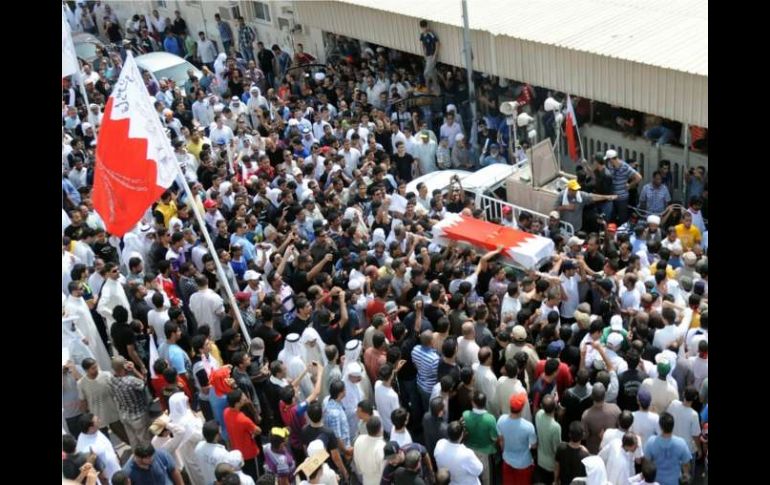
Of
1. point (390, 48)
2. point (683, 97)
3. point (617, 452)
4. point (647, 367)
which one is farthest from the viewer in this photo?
point (390, 48)

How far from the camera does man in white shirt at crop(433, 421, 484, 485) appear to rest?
741 cm

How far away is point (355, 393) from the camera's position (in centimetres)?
860

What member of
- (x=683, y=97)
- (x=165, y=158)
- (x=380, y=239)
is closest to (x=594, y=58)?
(x=683, y=97)

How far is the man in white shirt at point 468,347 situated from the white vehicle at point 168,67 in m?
13.1

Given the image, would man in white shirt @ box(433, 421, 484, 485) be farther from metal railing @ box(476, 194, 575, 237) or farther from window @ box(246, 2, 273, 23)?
window @ box(246, 2, 273, 23)

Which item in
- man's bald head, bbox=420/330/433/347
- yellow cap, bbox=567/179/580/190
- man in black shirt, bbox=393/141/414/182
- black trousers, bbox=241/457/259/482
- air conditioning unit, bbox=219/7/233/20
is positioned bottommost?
man in black shirt, bbox=393/141/414/182

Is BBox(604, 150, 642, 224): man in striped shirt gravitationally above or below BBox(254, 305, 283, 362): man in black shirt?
below

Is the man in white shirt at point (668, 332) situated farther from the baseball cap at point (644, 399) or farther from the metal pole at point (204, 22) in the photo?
the metal pole at point (204, 22)

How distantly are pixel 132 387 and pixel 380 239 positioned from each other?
3987mm

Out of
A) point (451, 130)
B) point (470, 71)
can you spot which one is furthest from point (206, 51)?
point (451, 130)

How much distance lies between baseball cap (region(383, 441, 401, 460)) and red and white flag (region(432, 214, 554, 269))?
3.88 meters

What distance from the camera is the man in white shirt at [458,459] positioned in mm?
7410

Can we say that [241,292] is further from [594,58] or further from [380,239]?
[594,58]

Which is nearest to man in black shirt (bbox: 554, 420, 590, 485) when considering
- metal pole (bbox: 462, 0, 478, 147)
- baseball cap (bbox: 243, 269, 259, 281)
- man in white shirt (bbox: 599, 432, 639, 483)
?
man in white shirt (bbox: 599, 432, 639, 483)
